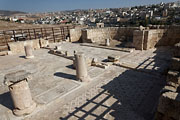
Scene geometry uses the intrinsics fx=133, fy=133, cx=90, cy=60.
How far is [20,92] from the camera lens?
15.8 feet

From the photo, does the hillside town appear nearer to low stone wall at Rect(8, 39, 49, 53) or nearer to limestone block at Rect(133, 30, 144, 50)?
limestone block at Rect(133, 30, 144, 50)

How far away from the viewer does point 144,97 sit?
5.61 m

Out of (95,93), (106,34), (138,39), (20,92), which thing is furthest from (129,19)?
(20,92)

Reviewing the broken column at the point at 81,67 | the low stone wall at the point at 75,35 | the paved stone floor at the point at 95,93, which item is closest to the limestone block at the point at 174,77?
the paved stone floor at the point at 95,93

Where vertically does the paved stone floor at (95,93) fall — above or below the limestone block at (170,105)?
below

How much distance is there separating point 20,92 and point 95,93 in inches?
120

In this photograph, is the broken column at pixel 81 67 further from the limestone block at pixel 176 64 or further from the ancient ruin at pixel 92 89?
the limestone block at pixel 176 64

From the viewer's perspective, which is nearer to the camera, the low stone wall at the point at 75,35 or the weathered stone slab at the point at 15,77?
the weathered stone slab at the point at 15,77

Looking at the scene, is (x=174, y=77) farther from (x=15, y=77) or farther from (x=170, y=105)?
(x=15, y=77)

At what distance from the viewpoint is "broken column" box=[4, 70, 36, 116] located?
15.3 ft

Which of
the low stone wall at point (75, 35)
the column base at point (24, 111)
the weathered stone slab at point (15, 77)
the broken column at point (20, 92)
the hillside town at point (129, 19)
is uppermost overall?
the hillside town at point (129, 19)

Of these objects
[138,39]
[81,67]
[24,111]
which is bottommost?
[24,111]

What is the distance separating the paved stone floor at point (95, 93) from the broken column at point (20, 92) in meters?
0.26

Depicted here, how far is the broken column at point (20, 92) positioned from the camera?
4.65 m
